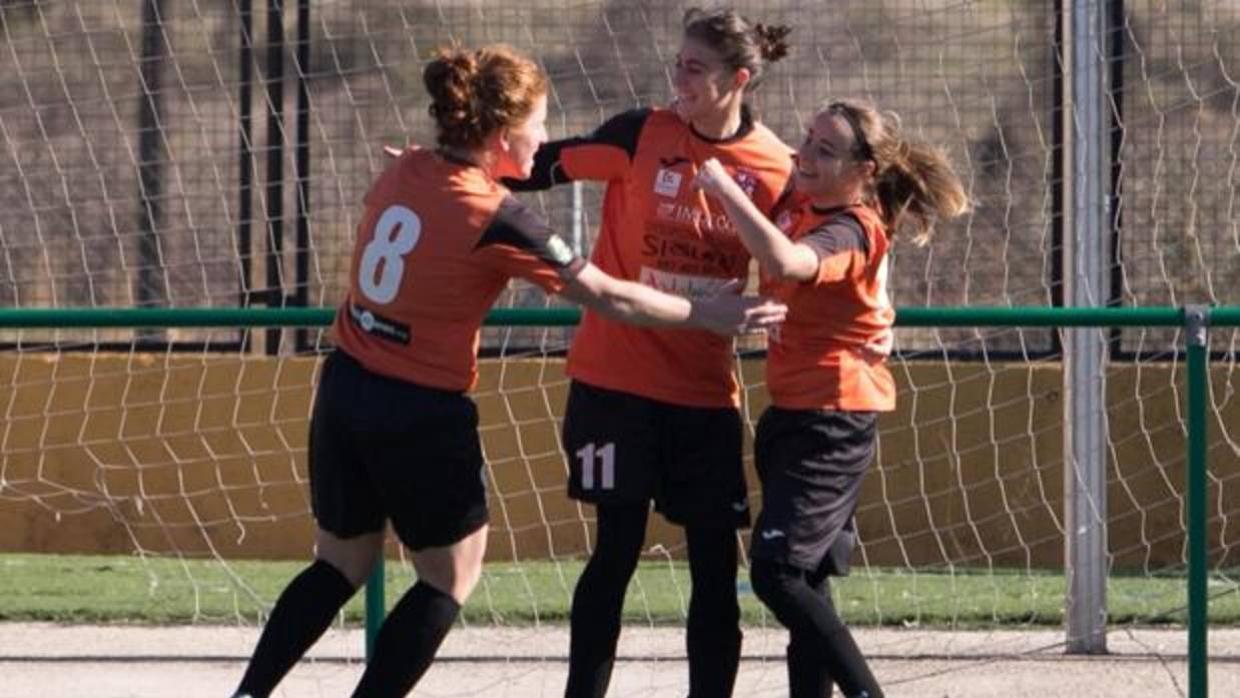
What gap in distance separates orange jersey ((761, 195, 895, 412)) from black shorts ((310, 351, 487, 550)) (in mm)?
764

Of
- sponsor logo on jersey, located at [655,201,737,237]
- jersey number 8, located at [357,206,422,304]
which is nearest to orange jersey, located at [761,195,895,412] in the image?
sponsor logo on jersey, located at [655,201,737,237]

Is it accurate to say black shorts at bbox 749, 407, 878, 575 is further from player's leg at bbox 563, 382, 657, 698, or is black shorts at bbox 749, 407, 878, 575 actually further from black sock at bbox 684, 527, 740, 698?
player's leg at bbox 563, 382, 657, 698

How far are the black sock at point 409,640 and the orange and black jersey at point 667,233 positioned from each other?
679mm

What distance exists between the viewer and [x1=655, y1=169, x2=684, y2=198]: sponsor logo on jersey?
6316 mm

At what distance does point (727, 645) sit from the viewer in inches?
251

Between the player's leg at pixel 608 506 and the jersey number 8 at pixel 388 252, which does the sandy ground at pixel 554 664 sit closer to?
the player's leg at pixel 608 506

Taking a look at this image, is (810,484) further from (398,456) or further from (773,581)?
(398,456)

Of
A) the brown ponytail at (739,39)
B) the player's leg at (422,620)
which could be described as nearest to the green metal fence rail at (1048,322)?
the player's leg at (422,620)

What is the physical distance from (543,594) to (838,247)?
365 centimetres

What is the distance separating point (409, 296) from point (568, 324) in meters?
0.87

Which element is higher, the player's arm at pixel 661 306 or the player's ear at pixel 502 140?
the player's ear at pixel 502 140

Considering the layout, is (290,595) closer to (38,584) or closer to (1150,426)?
(38,584)

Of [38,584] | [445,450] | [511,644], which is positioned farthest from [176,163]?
[445,450]

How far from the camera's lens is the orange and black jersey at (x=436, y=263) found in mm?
5898
